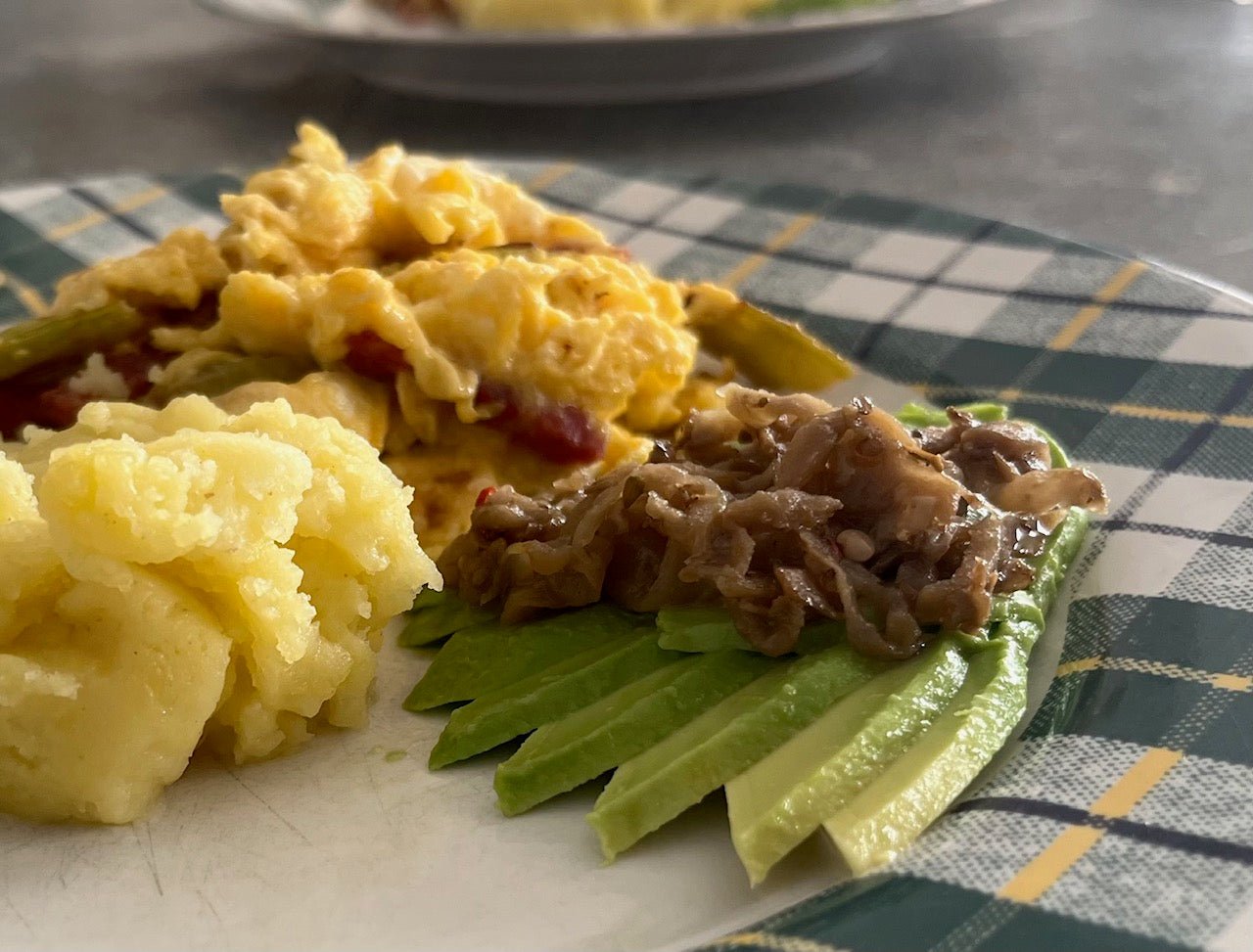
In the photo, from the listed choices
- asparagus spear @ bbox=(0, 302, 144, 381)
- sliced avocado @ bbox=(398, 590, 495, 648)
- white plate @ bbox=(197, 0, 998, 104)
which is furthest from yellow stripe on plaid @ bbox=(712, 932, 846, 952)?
white plate @ bbox=(197, 0, 998, 104)

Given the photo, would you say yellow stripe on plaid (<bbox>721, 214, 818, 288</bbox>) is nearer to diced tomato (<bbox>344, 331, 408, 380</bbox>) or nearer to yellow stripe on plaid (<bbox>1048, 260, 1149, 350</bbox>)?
yellow stripe on plaid (<bbox>1048, 260, 1149, 350</bbox>)

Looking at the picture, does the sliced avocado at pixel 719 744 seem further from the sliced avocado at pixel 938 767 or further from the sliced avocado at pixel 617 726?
the sliced avocado at pixel 938 767

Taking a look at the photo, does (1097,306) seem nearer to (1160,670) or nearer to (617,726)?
(1160,670)

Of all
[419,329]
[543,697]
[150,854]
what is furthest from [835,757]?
[419,329]

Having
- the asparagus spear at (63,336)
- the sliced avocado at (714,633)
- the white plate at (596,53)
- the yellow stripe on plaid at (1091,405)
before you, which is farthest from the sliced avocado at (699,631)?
the white plate at (596,53)

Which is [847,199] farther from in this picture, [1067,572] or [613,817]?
[613,817]

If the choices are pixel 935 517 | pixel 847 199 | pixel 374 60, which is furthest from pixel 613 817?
pixel 374 60
